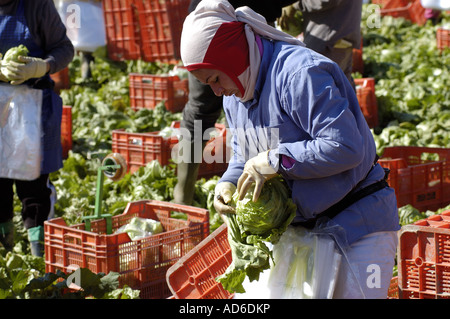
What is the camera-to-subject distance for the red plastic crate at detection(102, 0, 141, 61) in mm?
9484

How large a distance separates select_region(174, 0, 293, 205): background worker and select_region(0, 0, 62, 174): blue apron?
32.9 inches

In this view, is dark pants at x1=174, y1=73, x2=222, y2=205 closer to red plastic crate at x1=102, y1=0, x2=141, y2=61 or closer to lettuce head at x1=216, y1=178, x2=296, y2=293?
lettuce head at x1=216, y1=178, x2=296, y2=293

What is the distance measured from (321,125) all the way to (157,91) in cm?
537

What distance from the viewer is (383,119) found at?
25.6 ft

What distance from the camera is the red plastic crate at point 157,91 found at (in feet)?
25.4

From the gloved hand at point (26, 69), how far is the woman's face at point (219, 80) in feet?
6.88

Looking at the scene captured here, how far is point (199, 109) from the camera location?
4895 mm

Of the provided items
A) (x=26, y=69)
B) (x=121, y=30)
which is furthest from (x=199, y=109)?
(x=121, y=30)

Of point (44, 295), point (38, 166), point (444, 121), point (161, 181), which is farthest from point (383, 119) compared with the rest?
point (44, 295)

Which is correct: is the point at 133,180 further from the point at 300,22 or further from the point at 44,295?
the point at 44,295

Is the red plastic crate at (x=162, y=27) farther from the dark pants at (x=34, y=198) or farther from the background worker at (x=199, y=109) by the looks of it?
the dark pants at (x=34, y=198)

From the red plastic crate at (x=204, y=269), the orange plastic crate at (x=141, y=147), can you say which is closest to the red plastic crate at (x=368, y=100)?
the orange plastic crate at (x=141, y=147)

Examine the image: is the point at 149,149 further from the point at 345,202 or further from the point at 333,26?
the point at 345,202
